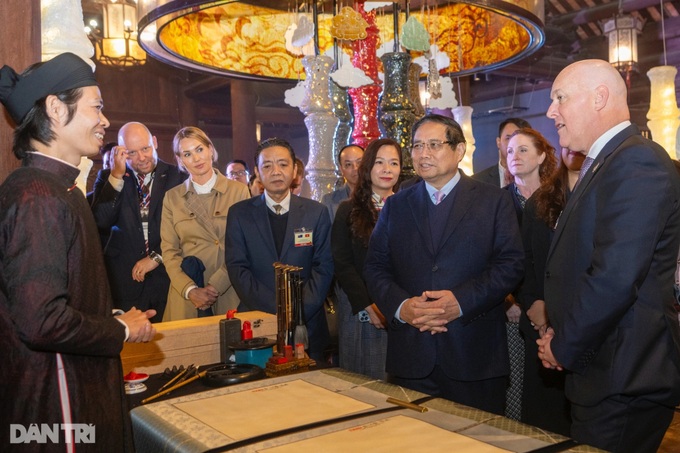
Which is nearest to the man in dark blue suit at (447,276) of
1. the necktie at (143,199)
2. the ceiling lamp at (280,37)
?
the ceiling lamp at (280,37)

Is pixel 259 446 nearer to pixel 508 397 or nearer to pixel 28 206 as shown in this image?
pixel 28 206

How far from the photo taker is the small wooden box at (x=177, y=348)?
184 centimetres

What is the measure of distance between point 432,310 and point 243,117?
7107 mm

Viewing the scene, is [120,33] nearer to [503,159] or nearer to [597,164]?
[503,159]

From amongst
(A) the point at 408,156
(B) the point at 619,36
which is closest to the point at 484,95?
(B) the point at 619,36

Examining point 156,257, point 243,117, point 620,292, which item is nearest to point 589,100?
point 620,292

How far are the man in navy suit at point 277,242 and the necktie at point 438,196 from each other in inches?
27.4

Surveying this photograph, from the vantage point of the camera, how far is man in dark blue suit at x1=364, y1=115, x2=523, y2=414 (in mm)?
2189

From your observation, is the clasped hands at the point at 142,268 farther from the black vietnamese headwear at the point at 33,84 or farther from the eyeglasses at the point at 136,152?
the black vietnamese headwear at the point at 33,84

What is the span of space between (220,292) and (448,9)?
1622 millimetres

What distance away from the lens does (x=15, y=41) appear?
1.77 metres

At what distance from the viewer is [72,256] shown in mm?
1348

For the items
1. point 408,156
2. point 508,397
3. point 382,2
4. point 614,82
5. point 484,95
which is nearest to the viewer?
point 614,82

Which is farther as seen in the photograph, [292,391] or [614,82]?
[614,82]
